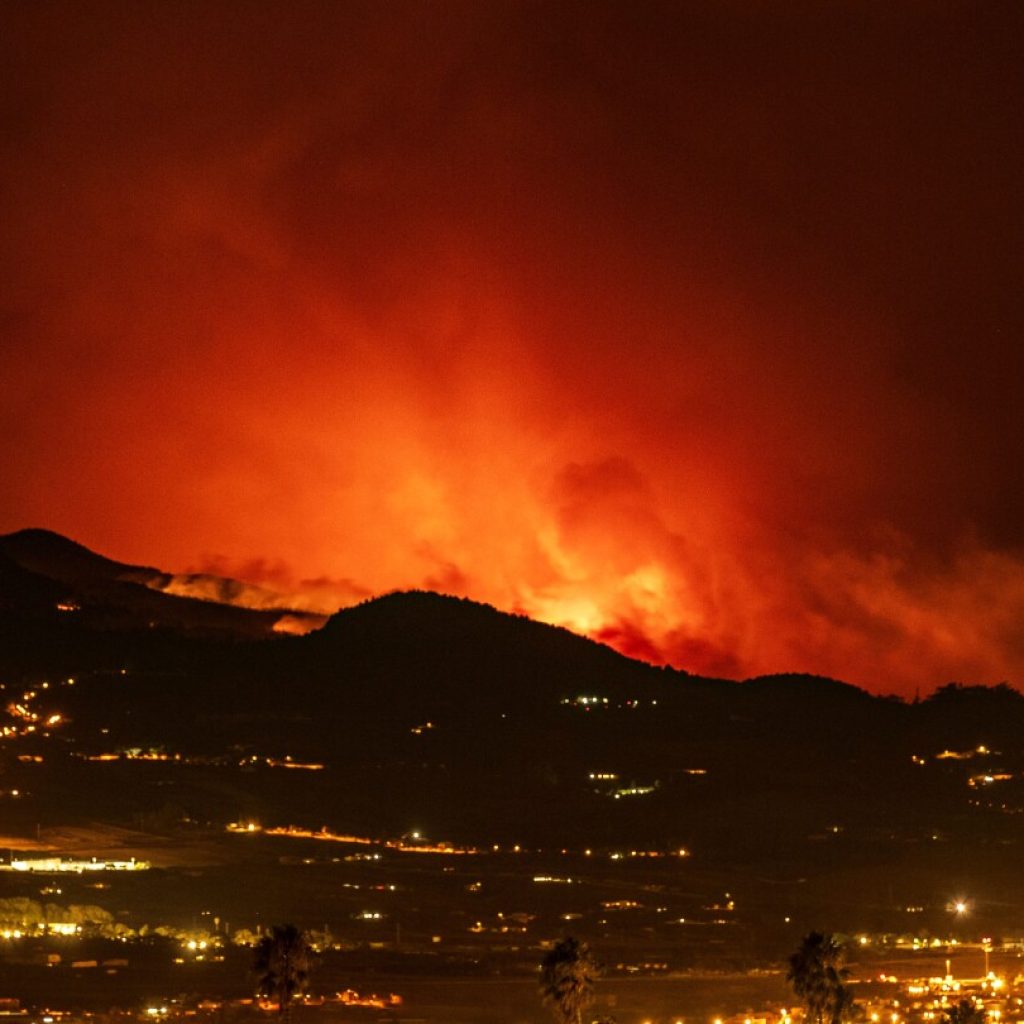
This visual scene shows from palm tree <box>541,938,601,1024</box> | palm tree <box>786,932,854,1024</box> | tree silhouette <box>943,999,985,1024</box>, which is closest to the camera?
palm tree <box>541,938,601,1024</box>

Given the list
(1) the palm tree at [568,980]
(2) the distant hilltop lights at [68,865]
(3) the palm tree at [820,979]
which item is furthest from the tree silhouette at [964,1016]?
(2) the distant hilltop lights at [68,865]

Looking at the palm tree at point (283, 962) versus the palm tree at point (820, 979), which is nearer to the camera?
the palm tree at point (283, 962)

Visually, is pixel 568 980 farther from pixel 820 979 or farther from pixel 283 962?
pixel 283 962

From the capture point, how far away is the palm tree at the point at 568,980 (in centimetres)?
7325

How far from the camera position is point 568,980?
7319cm

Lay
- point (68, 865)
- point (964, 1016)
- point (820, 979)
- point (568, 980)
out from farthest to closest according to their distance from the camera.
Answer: point (68, 865) → point (964, 1016) → point (820, 979) → point (568, 980)

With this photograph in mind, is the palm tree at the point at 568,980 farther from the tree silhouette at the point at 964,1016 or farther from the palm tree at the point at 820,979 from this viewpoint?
the tree silhouette at the point at 964,1016

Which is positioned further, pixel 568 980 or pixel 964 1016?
pixel 964 1016

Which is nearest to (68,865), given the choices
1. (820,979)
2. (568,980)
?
(568,980)

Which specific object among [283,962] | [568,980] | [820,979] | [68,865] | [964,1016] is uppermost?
[68,865]

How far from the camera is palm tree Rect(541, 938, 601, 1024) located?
7325 centimetres

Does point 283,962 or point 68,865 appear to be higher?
point 68,865

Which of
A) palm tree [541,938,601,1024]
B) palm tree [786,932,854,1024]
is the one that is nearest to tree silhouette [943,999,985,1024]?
palm tree [786,932,854,1024]

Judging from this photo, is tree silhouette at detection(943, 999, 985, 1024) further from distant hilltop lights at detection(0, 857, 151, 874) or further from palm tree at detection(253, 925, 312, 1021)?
distant hilltop lights at detection(0, 857, 151, 874)
